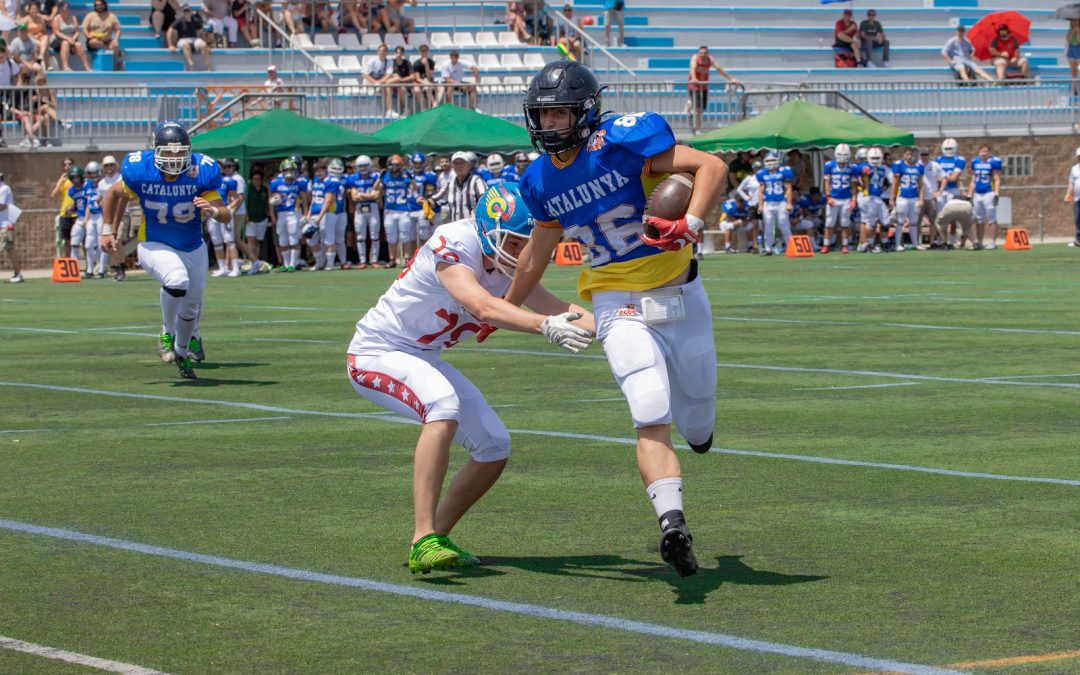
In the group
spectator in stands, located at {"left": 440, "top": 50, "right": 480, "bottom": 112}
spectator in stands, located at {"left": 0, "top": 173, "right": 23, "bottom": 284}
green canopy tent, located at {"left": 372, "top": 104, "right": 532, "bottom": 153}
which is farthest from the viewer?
spectator in stands, located at {"left": 440, "top": 50, "right": 480, "bottom": 112}

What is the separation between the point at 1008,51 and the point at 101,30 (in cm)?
2050

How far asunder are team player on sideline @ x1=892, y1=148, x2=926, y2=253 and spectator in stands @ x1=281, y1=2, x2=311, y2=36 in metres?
12.9

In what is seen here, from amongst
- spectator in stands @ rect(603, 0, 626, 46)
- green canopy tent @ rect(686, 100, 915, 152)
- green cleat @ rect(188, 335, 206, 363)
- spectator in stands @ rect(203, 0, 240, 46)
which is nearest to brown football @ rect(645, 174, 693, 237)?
green cleat @ rect(188, 335, 206, 363)

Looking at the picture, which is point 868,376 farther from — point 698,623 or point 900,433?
point 698,623

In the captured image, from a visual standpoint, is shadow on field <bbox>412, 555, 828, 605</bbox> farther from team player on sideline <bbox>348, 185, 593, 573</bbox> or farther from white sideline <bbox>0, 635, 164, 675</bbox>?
white sideline <bbox>0, 635, 164, 675</bbox>

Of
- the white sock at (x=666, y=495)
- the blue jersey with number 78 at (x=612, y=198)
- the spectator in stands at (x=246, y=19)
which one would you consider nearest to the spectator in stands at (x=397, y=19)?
the spectator in stands at (x=246, y=19)

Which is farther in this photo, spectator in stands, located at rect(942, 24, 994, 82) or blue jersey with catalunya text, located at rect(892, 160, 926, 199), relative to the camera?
spectator in stands, located at rect(942, 24, 994, 82)

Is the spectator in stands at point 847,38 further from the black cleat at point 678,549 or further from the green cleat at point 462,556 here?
the black cleat at point 678,549

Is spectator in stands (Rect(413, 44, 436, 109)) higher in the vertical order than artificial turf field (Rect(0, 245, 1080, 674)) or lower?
higher

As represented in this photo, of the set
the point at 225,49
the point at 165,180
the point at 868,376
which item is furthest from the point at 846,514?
the point at 225,49

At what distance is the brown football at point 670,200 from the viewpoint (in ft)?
22.2

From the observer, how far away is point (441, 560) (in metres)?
6.81

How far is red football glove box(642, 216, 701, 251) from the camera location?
21.8 ft

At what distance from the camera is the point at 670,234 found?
6668 mm
